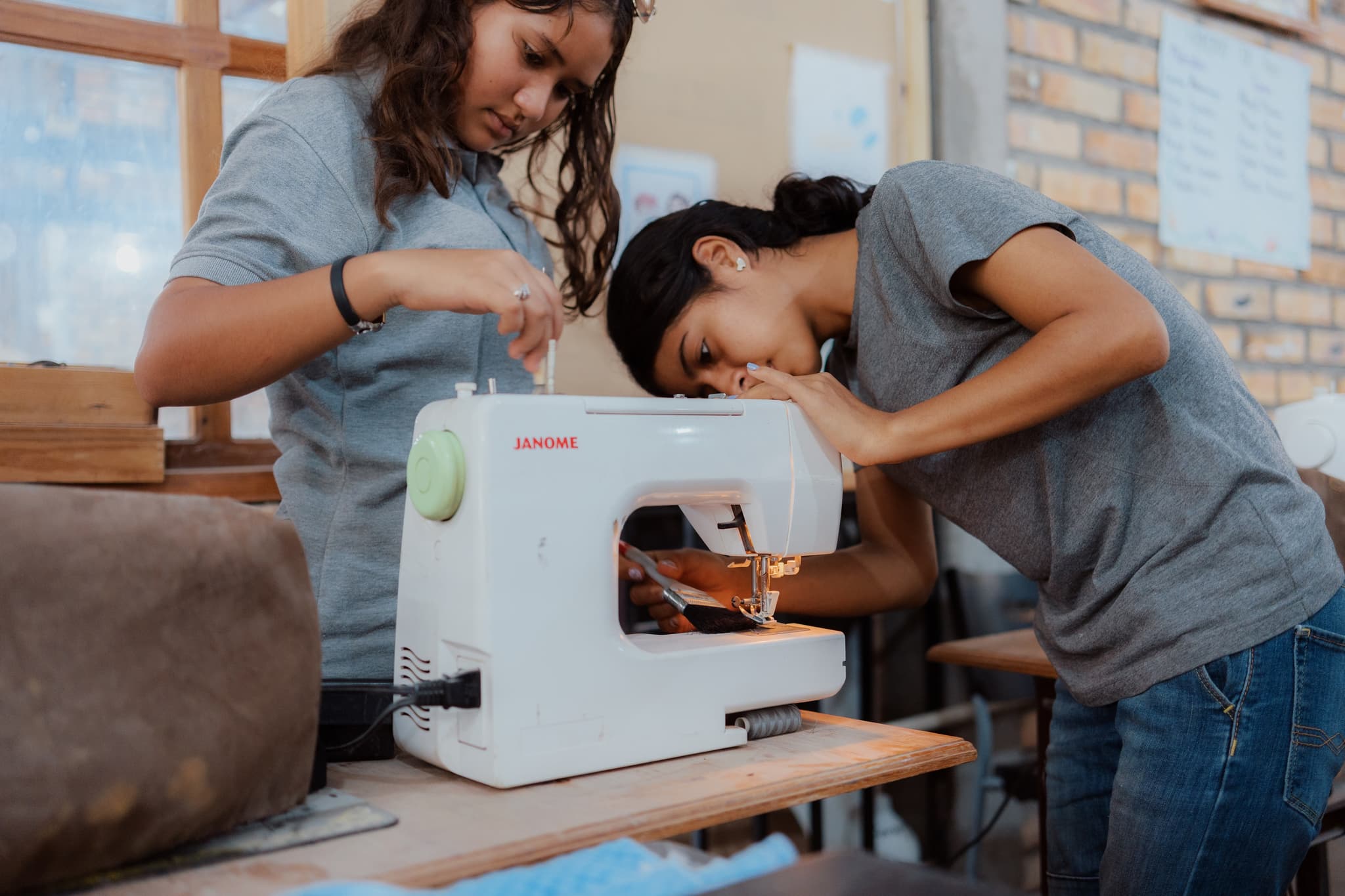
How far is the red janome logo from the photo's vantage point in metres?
0.87

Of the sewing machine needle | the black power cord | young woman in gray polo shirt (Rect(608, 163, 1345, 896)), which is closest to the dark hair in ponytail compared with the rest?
young woman in gray polo shirt (Rect(608, 163, 1345, 896))

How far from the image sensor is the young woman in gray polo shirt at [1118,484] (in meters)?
1.04

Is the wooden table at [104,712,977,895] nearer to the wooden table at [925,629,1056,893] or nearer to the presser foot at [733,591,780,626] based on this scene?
the presser foot at [733,591,780,626]

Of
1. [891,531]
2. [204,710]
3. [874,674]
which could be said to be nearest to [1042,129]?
[874,674]

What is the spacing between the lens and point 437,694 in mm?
858

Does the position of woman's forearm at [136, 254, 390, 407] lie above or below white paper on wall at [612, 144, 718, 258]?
below

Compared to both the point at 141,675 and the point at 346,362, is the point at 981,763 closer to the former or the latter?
the point at 346,362

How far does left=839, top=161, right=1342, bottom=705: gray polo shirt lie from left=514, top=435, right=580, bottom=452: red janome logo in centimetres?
41

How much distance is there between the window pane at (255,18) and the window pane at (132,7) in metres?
0.07

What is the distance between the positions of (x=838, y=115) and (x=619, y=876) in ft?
5.91

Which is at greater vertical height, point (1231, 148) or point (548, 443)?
point (1231, 148)

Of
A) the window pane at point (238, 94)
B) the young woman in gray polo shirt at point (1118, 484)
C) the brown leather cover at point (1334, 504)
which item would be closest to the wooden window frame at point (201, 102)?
the window pane at point (238, 94)

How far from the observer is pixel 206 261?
91cm

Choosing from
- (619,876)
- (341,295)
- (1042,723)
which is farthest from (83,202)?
(1042,723)
